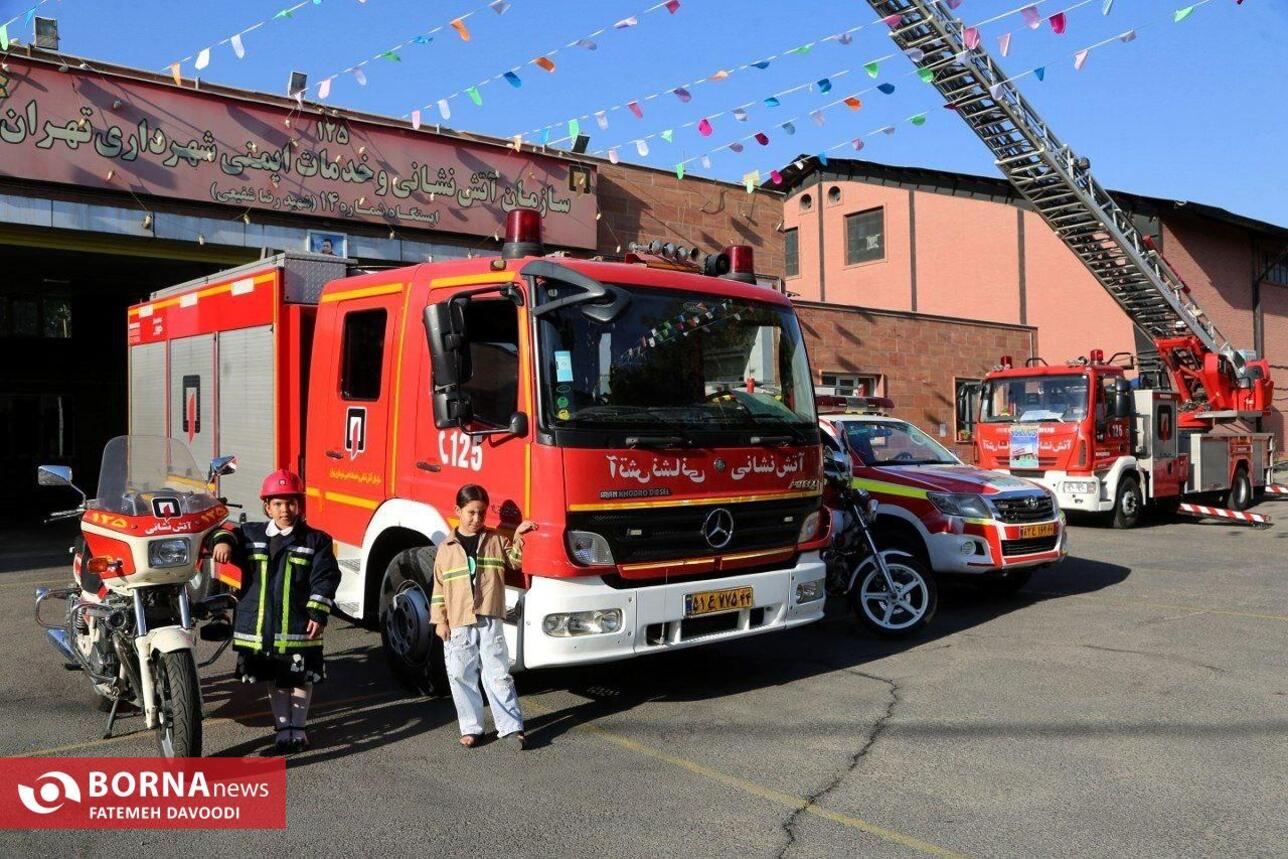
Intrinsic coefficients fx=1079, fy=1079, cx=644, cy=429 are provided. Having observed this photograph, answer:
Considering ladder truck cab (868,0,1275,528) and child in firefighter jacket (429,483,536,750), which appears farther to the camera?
ladder truck cab (868,0,1275,528)

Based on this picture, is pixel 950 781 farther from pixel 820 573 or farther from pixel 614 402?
pixel 614 402

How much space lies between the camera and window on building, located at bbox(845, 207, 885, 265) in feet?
→ 107

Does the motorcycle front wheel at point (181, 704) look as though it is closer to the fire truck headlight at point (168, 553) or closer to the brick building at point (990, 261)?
the fire truck headlight at point (168, 553)

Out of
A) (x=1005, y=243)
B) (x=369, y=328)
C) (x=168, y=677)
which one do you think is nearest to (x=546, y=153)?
(x=369, y=328)

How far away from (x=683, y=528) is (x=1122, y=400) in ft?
38.2

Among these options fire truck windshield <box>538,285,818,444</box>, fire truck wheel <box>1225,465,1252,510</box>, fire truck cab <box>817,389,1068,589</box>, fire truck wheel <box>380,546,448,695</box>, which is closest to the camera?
fire truck windshield <box>538,285,818,444</box>

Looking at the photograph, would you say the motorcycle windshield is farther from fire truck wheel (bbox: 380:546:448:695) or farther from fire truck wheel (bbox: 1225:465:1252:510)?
fire truck wheel (bbox: 1225:465:1252:510)

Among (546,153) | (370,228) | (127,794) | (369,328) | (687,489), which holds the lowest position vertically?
(127,794)

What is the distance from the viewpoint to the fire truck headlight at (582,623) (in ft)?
18.5

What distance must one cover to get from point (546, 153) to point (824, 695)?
12.0 metres

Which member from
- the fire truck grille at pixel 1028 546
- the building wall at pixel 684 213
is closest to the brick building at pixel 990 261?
the building wall at pixel 684 213

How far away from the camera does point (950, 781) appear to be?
497 cm

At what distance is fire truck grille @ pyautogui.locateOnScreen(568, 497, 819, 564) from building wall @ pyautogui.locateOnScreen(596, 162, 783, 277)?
11.6 meters

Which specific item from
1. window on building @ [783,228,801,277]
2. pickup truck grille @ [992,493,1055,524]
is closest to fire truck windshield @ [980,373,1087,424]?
pickup truck grille @ [992,493,1055,524]
